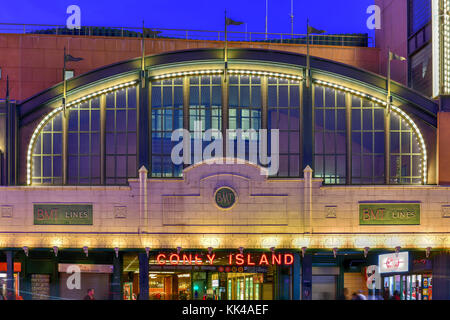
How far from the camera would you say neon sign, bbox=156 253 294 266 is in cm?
3484

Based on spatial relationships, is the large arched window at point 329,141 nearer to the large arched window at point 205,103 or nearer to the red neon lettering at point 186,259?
the large arched window at point 205,103

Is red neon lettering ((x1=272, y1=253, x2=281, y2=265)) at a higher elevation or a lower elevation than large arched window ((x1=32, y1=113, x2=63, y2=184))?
lower

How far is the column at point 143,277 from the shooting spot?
34688mm

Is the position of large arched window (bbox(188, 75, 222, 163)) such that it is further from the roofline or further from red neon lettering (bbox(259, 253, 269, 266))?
red neon lettering (bbox(259, 253, 269, 266))

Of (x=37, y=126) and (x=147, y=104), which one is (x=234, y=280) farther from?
(x=37, y=126)

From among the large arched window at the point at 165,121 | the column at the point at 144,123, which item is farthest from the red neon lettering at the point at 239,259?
the column at the point at 144,123

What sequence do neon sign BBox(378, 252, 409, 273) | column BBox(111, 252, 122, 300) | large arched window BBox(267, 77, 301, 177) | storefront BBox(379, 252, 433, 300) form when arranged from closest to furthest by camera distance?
neon sign BBox(378, 252, 409, 273) < storefront BBox(379, 252, 433, 300) < column BBox(111, 252, 122, 300) < large arched window BBox(267, 77, 301, 177)

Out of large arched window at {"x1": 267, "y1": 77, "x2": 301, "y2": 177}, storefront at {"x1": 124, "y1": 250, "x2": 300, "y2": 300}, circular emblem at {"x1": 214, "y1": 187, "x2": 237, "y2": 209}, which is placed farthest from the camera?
large arched window at {"x1": 267, "y1": 77, "x2": 301, "y2": 177}

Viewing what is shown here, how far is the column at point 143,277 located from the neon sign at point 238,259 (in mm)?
690

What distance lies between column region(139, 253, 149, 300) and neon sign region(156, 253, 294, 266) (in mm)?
690

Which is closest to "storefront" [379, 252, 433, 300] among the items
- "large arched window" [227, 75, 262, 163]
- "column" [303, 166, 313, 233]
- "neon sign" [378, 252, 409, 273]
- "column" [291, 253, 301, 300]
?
"neon sign" [378, 252, 409, 273]

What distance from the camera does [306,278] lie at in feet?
113

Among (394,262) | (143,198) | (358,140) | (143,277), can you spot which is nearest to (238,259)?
(143,277)

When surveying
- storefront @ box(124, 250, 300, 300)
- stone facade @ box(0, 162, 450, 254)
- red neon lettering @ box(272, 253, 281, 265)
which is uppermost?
stone facade @ box(0, 162, 450, 254)
